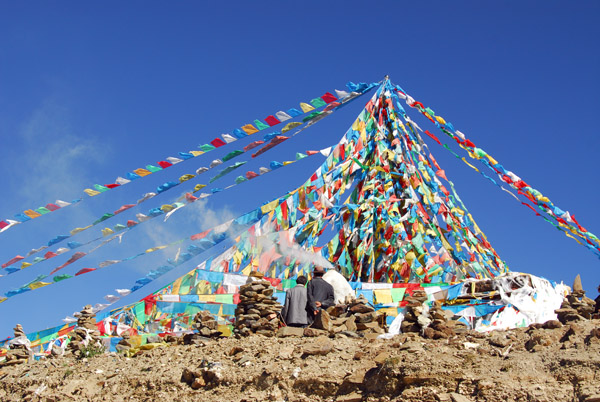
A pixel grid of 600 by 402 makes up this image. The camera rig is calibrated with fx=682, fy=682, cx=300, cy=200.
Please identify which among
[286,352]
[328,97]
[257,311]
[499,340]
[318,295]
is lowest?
[286,352]

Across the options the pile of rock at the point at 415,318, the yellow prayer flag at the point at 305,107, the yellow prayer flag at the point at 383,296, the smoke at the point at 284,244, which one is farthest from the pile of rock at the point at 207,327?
the yellow prayer flag at the point at 305,107

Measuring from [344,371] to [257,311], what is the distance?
3.04 meters

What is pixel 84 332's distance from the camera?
13.5m

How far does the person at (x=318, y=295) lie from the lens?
12.1 m

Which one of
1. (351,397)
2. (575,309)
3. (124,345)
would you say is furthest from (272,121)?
(351,397)

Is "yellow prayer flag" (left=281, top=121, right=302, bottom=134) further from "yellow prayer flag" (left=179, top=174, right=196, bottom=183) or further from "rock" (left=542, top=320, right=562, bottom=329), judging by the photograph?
"rock" (left=542, top=320, right=562, bottom=329)

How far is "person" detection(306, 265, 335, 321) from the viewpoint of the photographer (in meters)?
12.1

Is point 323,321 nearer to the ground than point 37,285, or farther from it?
nearer to the ground

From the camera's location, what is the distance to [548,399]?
7.45 metres

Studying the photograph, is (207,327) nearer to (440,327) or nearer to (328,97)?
(440,327)

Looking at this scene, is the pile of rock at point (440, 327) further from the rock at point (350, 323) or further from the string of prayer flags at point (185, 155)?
the string of prayer flags at point (185, 155)

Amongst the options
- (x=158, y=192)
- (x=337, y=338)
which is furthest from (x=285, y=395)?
(x=158, y=192)

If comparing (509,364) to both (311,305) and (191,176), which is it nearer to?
(311,305)

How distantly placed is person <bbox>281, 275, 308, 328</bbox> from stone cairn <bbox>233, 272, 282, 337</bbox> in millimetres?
223
